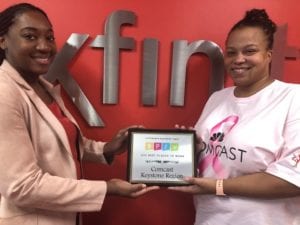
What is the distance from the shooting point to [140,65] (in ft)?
5.98

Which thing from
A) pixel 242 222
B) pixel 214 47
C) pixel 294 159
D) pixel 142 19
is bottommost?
pixel 242 222

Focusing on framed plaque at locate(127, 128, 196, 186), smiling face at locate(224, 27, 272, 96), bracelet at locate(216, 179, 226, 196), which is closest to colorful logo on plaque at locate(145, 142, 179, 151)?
framed plaque at locate(127, 128, 196, 186)

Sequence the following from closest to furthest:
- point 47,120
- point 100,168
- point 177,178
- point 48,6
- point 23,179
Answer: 1. point 23,179
2. point 47,120
3. point 177,178
4. point 48,6
5. point 100,168

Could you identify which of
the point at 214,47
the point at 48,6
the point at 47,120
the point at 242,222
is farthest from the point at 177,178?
the point at 48,6

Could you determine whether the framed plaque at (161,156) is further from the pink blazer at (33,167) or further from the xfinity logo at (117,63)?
the xfinity logo at (117,63)

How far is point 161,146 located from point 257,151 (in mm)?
368

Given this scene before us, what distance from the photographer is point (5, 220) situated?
1255 mm

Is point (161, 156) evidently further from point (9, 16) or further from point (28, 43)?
point (9, 16)

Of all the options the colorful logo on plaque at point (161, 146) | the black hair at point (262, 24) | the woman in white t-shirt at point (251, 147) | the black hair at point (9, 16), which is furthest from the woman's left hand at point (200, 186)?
the black hair at point (9, 16)

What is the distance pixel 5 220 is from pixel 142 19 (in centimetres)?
105

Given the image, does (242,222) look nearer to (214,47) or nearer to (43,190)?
(43,190)

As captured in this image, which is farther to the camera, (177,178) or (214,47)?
(214,47)

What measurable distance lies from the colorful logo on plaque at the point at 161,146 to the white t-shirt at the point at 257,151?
0.12 meters

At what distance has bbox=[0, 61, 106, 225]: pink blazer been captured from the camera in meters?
1.17
